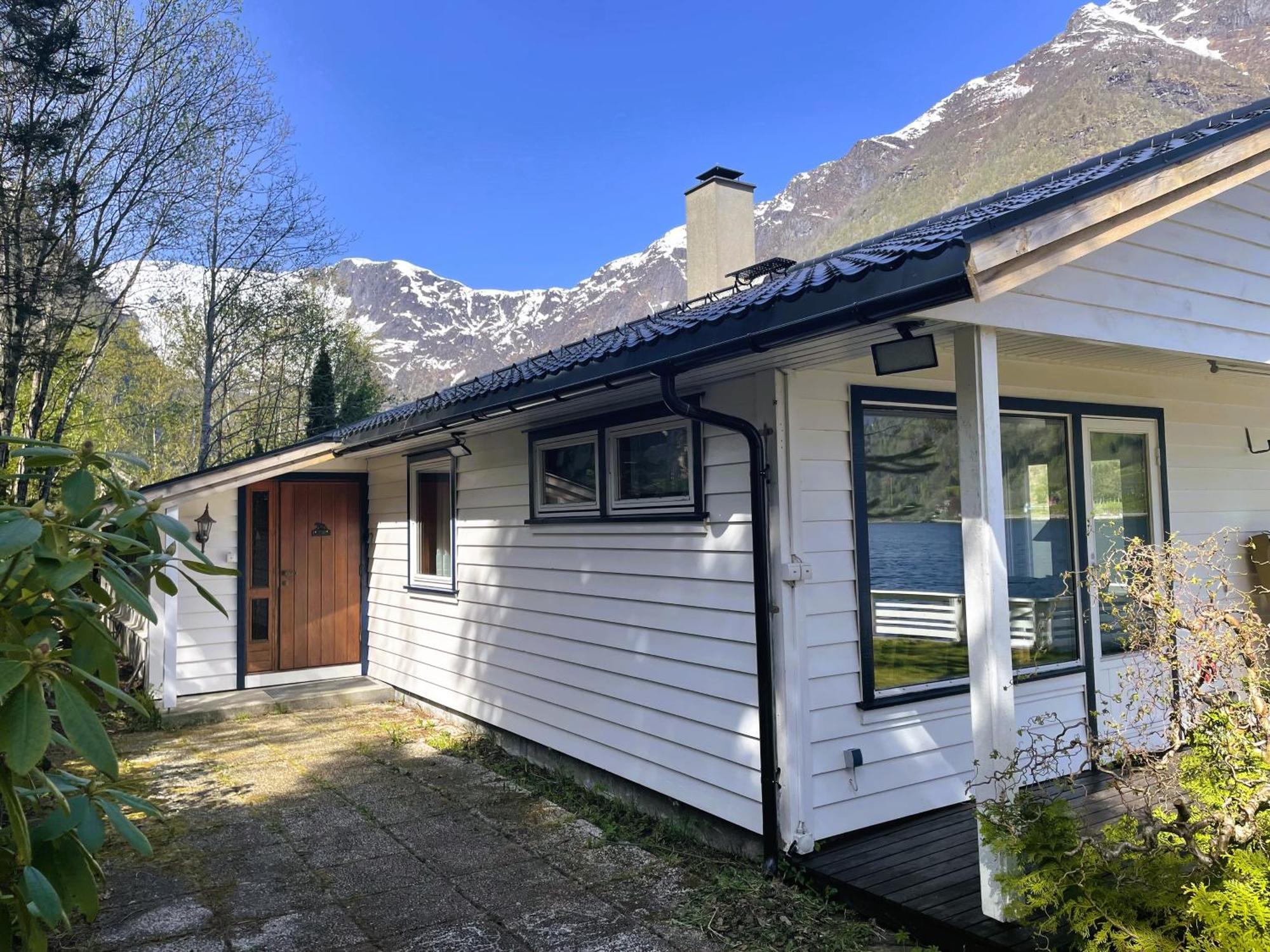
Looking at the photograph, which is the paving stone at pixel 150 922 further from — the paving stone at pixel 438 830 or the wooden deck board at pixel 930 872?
the wooden deck board at pixel 930 872

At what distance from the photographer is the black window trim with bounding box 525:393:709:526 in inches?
164

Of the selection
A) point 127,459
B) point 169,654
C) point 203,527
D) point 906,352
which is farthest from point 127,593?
point 203,527

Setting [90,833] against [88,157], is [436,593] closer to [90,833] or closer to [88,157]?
[90,833]

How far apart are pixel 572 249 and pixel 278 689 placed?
55791 mm

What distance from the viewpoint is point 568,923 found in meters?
3.38

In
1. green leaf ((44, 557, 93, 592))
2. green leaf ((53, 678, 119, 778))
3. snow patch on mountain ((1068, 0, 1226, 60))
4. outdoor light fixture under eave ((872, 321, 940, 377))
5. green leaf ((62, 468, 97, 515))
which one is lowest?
green leaf ((53, 678, 119, 778))

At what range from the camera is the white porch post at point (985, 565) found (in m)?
2.88

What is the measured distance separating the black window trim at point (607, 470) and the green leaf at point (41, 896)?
10.2 feet

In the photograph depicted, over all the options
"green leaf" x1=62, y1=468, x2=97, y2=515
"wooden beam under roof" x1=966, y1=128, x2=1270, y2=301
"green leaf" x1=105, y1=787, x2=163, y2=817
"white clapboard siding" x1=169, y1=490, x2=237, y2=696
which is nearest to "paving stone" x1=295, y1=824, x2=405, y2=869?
"green leaf" x1=105, y1=787, x2=163, y2=817

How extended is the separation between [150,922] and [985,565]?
3.67 m

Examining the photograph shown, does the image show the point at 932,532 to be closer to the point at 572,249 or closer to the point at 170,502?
the point at 170,502

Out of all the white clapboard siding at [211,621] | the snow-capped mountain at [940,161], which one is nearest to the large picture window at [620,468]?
the white clapboard siding at [211,621]

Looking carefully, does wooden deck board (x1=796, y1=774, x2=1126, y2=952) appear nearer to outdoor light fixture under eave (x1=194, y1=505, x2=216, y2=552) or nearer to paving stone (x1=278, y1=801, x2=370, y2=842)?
paving stone (x1=278, y1=801, x2=370, y2=842)

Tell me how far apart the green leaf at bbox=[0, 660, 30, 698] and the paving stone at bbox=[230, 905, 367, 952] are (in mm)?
2707
